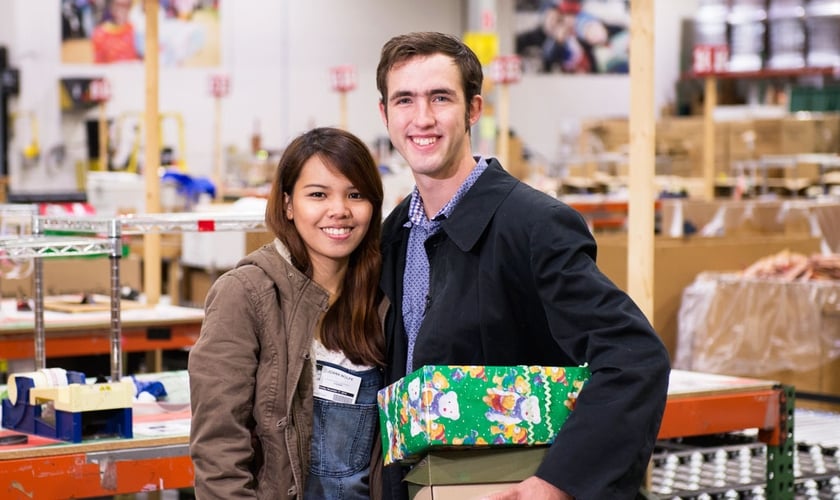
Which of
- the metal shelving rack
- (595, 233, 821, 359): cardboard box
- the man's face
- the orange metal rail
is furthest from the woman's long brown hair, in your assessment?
(595, 233, 821, 359): cardboard box

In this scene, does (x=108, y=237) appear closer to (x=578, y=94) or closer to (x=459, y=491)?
(x=459, y=491)

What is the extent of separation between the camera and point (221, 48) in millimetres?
19047

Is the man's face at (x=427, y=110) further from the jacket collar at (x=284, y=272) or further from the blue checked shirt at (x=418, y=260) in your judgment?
the jacket collar at (x=284, y=272)

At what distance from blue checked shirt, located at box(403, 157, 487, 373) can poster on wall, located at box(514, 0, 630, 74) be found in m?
20.0

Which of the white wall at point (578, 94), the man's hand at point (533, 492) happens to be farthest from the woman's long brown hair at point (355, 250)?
the white wall at point (578, 94)

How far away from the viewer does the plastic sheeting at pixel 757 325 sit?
696 cm

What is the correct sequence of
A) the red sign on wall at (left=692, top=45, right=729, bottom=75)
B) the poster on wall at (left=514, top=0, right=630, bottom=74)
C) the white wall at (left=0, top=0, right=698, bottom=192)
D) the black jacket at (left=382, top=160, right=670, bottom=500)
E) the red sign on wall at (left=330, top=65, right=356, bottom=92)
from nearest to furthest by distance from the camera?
the black jacket at (left=382, top=160, right=670, bottom=500) → the red sign on wall at (left=692, top=45, right=729, bottom=75) → the red sign on wall at (left=330, top=65, right=356, bottom=92) → the white wall at (left=0, top=0, right=698, bottom=192) → the poster on wall at (left=514, top=0, right=630, bottom=74)

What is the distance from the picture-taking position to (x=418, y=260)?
7.64ft

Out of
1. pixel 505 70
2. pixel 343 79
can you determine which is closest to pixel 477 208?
pixel 505 70

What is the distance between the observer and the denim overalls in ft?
7.75

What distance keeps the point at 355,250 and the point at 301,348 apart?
0.78ft

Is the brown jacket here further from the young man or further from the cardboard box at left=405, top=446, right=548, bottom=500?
the cardboard box at left=405, top=446, right=548, bottom=500

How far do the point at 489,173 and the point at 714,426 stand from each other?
1.93 meters

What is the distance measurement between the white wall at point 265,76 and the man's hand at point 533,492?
53.0 ft
